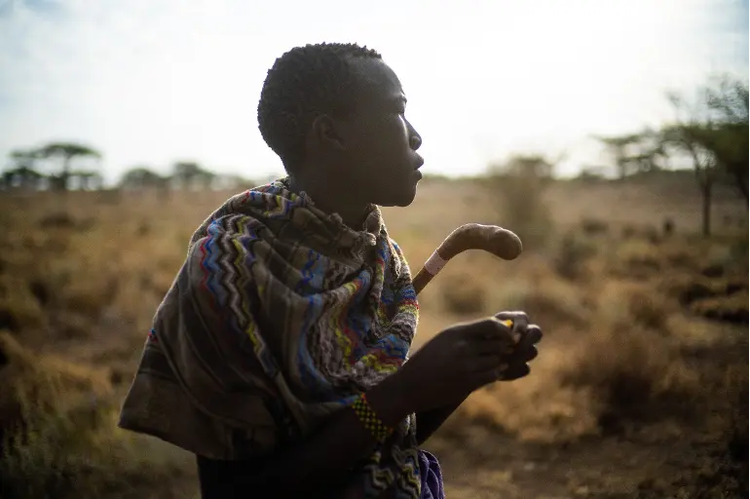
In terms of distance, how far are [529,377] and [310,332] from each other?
5.23m

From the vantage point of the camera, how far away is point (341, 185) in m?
1.33

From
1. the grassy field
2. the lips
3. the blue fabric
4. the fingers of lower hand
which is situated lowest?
the grassy field

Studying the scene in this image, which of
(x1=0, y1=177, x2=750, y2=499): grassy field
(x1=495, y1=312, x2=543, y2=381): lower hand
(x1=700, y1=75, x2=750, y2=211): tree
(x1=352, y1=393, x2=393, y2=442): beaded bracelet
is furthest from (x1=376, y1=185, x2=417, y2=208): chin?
(x1=700, y1=75, x2=750, y2=211): tree

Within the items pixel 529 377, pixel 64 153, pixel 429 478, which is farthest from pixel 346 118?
pixel 64 153

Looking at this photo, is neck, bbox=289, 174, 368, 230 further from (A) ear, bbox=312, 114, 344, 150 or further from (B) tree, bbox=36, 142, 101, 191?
(B) tree, bbox=36, 142, 101, 191

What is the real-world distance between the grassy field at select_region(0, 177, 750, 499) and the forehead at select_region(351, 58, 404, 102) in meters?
3.50

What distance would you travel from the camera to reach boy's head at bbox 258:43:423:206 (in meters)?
1.28

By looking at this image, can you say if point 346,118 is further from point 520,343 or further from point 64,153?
point 64,153

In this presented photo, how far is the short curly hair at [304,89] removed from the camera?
1.29 m

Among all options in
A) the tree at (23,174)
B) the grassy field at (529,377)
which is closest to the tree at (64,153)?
the tree at (23,174)

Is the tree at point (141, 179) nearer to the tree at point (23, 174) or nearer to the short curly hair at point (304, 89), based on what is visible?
the tree at point (23, 174)

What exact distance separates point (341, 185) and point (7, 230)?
1987 centimetres

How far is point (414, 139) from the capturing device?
135 centimetres

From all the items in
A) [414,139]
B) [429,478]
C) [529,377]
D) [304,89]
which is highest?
[304,89]
